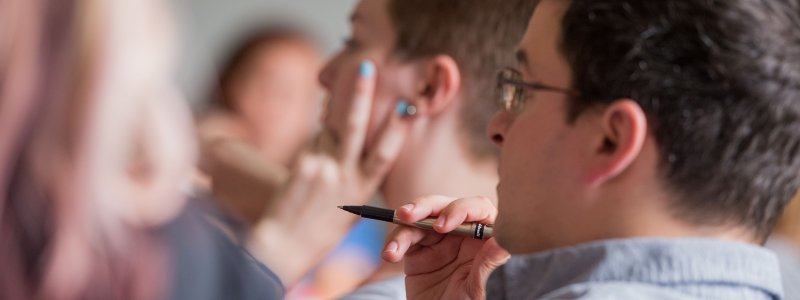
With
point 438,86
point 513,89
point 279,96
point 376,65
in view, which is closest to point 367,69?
point 376,65

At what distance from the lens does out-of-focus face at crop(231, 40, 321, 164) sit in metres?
3.52

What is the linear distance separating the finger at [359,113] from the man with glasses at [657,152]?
597mm

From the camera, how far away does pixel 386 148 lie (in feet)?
5.07

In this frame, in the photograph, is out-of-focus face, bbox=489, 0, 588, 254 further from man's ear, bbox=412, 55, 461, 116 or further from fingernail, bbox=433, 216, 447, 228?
man's ear, bbox=412, 55, 461, 116

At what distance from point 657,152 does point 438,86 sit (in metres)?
0.61

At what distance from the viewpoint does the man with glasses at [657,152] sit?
88cm

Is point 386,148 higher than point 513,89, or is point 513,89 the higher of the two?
point 513,89

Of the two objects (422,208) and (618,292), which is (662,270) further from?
(422,208)

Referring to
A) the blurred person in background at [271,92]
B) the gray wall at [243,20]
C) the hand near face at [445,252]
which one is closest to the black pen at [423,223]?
the hand near face at [445,252]

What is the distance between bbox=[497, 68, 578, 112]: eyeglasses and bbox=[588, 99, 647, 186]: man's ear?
7 cm

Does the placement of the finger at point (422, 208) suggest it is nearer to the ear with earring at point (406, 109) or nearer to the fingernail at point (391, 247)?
the fingernail at point (391, 247)

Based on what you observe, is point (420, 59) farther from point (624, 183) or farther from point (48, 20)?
point (48, 20)

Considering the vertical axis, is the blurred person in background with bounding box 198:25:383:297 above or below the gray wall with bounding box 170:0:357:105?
below

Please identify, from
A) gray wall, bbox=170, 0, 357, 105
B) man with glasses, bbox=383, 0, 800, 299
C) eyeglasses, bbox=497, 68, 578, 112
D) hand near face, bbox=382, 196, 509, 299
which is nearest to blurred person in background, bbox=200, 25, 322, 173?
gray wall, bbox=170, 0, 357, 105
